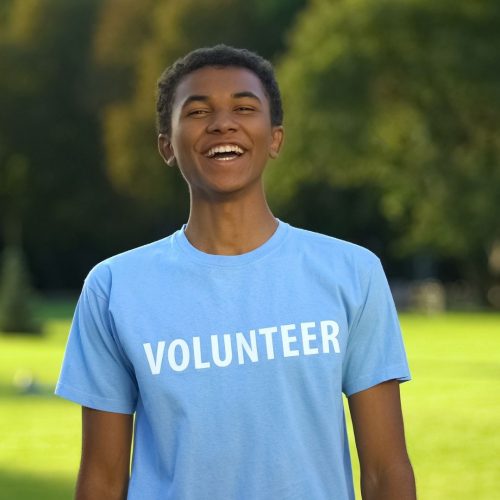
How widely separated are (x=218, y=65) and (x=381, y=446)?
925 mm

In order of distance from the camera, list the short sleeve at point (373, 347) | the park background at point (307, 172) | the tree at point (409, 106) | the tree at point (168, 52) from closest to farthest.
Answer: the short sleeve at point (373, 347) < the park background at point (307, 172) < the tree at point (409, 106) < the tree at point (168, 52)

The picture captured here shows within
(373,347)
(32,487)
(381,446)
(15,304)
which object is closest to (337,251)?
(373,347)

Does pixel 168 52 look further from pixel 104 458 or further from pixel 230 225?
pixel 104 458

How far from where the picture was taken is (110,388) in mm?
3309

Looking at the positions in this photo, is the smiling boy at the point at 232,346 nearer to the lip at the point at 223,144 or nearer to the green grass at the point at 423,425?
the lip at the point at 223,144

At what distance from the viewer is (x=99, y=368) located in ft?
10.9

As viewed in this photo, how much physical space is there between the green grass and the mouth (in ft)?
24.4

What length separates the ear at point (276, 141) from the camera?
3.55 metres

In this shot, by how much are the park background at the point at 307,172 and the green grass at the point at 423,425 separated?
0.05 metres

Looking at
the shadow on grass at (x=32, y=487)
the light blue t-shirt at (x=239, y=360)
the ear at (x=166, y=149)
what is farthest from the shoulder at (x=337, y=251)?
the shadow on grass at (x=32, y=487)

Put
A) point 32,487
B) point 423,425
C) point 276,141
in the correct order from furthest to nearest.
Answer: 1. point 423,425
2. point 32,487
3. point 276,141

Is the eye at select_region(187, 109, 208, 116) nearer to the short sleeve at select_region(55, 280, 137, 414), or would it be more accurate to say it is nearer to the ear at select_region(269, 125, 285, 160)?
the ear at select_region(269, 125, 285, 160)

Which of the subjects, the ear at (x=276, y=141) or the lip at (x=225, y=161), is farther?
the ear at (x=276, y=141)

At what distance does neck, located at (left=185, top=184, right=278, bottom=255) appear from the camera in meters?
3.38
